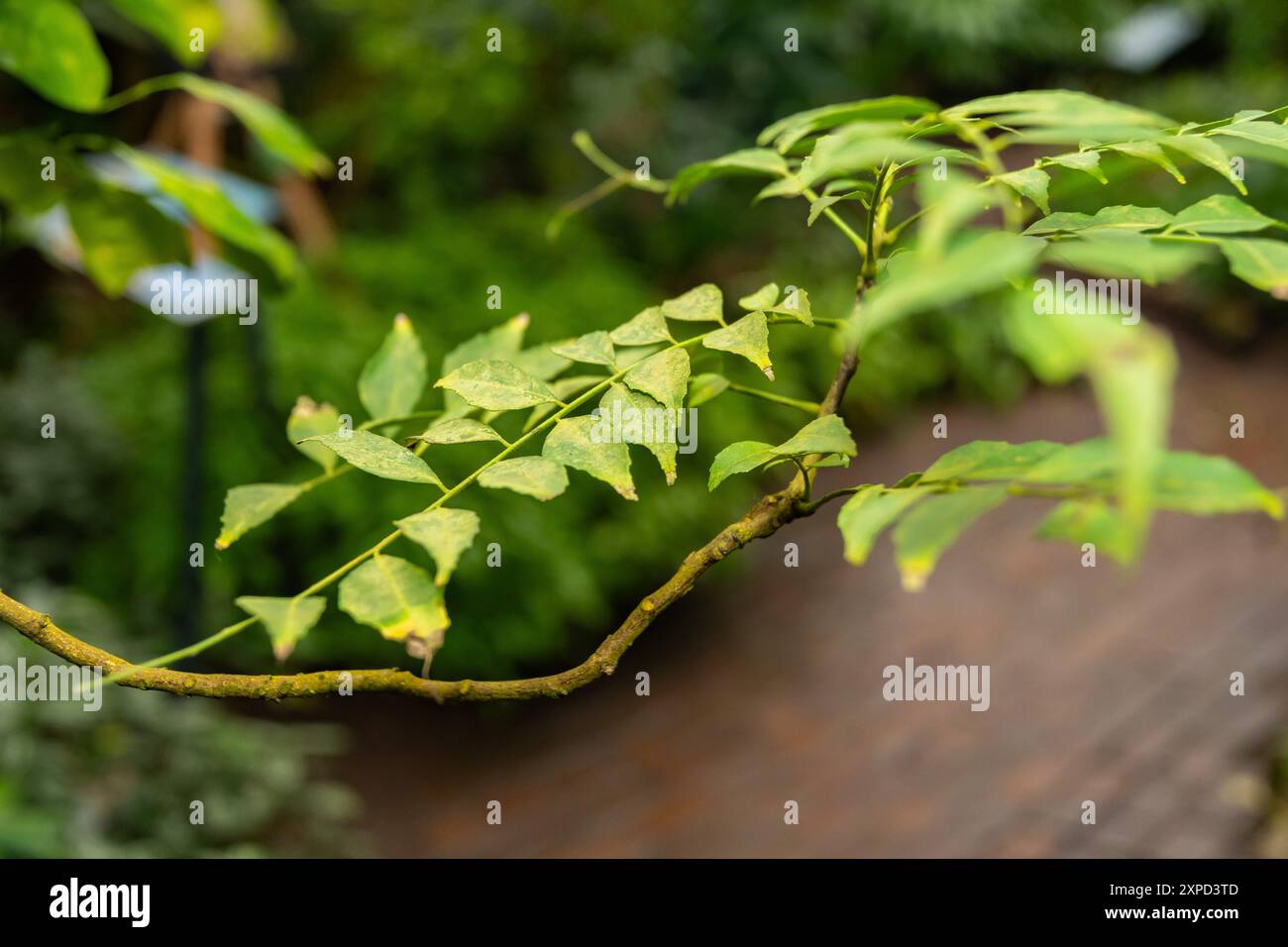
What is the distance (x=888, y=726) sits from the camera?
339cm

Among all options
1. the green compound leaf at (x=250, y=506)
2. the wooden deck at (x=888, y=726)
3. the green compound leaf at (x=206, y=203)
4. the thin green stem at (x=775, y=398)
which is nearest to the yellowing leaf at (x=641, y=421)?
the thin green stem at (x=775, y=398)

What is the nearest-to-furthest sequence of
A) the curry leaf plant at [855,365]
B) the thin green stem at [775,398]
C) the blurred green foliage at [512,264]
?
1. the curry leaf plant at [855,365]
2. the thin green stem at [775,398]
3. the blurred green foliage at [512,264]

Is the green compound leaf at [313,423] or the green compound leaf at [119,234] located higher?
the green compound leaf at [119,234]

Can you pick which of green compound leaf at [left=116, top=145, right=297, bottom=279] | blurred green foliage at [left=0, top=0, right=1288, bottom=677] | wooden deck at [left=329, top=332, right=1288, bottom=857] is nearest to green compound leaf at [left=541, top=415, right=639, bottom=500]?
green compound leaf at [left=116, top=145, right=297, bottom=279]

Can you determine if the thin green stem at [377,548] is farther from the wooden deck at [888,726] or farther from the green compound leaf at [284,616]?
the wooden deck at [888,726]

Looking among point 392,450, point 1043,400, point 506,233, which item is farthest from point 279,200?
point 392,450

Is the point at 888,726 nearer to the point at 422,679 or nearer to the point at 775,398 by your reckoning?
the point at 775,398

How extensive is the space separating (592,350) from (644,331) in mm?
30

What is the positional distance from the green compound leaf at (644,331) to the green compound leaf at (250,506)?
0.21 metres

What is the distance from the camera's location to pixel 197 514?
2371 millimetres

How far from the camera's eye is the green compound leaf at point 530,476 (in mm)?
463

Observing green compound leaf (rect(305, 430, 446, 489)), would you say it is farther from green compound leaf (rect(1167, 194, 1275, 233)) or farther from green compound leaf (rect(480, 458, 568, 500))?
green compound leaf (rect(1167, 194, 1275, 233))

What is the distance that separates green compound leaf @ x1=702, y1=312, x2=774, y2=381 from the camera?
0.52 metres

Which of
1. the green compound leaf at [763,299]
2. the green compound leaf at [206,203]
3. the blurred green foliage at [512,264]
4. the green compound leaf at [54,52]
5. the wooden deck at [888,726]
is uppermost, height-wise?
the blurred green foliage at [512,264]
